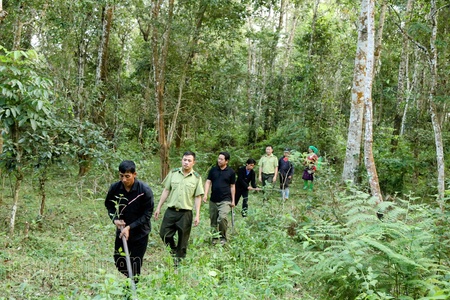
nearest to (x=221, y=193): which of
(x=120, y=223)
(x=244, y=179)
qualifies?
(x=244, y=179)

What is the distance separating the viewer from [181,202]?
5996mm

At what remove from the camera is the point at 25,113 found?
634 centimetres

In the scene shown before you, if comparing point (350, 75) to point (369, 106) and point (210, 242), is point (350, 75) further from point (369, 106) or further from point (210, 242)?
point (210, 242)

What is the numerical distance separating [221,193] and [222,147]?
40.1 feet

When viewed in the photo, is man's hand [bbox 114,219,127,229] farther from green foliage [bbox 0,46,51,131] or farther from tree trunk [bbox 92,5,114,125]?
tree trunk [bbox 92,5,114,125]

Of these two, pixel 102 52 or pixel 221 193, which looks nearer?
pixel 221 193

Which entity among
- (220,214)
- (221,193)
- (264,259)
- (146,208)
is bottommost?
(264,259)

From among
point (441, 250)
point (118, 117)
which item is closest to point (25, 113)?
point (441, 250)

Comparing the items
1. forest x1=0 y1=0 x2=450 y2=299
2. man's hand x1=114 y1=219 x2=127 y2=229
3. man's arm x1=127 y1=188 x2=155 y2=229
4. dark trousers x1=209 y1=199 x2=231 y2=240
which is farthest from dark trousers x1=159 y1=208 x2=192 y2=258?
man's hand x1=114 y1=219 x2=127 y2=229

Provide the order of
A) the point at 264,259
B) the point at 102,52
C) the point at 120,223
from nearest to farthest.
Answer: the point at 120,223
the point at 264,259
the point at 102,52

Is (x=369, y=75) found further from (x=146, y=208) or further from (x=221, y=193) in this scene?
(x=146, y=208)

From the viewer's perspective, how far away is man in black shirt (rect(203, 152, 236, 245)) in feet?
24.7

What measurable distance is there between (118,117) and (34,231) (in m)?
8.27

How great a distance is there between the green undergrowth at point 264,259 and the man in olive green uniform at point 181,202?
0.33 metres
